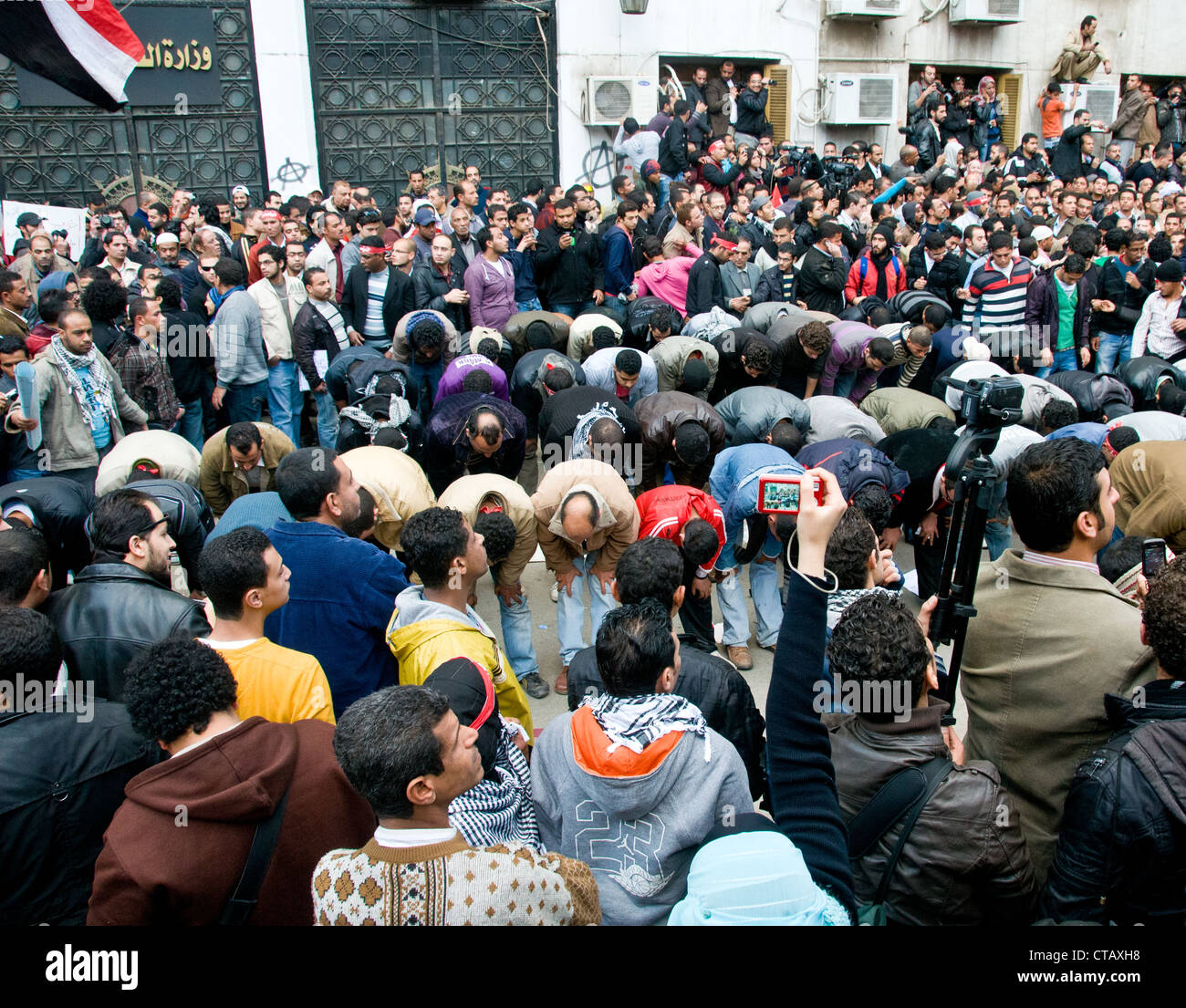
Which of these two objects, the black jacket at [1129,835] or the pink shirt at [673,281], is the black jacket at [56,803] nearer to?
the black jacket at [1129,835]

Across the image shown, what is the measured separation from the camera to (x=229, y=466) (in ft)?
15.8

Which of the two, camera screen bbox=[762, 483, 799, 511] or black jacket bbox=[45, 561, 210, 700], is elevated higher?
camera screen bbox=[762, 483, 799, 511]

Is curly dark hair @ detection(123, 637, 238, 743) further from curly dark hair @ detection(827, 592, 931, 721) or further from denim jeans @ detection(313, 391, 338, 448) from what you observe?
denim jeans @ detection(313, 391, 338, 448)

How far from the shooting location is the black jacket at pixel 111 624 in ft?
9.78

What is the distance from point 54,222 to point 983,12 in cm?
1363

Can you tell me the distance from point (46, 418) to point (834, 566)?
420cm

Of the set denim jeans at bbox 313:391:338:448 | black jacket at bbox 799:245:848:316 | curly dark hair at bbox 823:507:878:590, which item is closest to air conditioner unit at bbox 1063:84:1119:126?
black jacket at bbox 799:245:848:316

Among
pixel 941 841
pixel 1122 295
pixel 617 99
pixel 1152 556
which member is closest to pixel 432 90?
pixel 617 99

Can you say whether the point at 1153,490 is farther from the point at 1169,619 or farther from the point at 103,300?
the point at 103,300

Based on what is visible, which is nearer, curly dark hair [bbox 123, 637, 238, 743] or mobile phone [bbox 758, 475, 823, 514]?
curly dark hair [bbox 123, 637, 238, 743]

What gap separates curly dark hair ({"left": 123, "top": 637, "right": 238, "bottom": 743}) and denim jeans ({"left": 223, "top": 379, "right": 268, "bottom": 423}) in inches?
185

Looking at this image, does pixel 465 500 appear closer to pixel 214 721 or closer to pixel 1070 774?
pixel 214 721

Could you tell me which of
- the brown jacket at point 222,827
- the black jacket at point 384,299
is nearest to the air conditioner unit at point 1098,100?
the black jacket at point 384,299

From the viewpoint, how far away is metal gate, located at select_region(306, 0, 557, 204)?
12.1 meters
